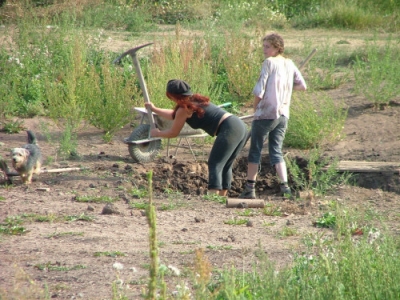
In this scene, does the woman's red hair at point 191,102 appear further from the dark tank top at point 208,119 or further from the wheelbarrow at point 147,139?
the wheelbarrow at point 147,139

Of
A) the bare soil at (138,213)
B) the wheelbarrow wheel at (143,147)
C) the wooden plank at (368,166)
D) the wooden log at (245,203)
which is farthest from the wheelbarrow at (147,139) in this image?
the wooden log at (245,203)

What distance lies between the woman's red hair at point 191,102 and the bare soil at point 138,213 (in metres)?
0.94

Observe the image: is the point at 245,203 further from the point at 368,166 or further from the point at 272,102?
the point at 368,166

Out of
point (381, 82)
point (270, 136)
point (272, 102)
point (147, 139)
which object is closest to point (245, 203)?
point (270, 136)

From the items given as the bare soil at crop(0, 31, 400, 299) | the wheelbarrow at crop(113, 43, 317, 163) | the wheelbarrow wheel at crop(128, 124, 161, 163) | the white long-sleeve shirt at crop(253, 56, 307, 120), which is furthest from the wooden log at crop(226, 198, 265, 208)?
the wheelbarrow wheel at crop(128, 124, 161, 163)

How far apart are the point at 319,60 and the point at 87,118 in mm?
5095

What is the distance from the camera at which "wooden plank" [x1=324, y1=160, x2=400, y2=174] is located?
26.8 ft

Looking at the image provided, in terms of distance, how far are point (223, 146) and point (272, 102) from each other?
74 cm

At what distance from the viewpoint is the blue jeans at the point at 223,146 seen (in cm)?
769

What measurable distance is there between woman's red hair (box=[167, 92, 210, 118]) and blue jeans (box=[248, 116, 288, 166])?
0.58 meters

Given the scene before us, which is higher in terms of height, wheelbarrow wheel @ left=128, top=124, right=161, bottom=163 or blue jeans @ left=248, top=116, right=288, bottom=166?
blue jeans @ left=248, top=116, right=288, bottom=166

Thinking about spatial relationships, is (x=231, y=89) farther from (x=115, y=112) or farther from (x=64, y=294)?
(x=64, y=294)

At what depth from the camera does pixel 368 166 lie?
→ 8.37m

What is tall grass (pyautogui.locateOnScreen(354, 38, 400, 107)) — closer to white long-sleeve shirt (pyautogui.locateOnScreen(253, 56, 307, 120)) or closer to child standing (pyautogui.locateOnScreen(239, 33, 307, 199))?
child standing (pyautogui.locateOnScreen(239, 33, 307, 199))
